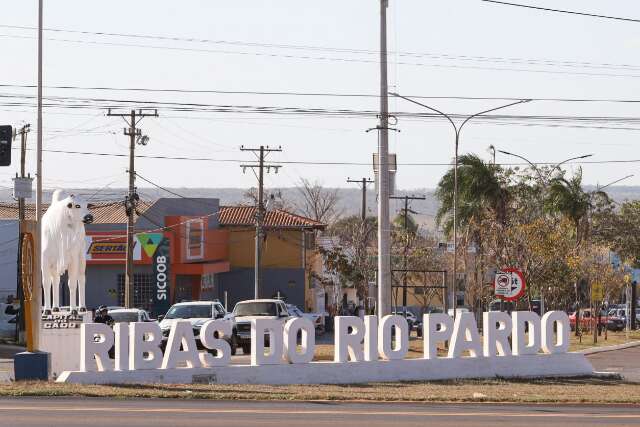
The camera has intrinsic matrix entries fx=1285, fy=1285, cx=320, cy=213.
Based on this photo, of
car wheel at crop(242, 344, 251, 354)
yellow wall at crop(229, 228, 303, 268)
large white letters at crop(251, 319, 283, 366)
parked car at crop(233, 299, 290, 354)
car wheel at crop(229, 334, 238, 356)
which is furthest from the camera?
yellow wall at crop(229, 228, 303, 268)

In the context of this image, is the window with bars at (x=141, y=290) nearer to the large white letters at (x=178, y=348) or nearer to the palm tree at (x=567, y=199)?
the palm tree at (x=567, y=199)

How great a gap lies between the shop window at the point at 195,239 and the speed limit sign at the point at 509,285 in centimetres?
3410

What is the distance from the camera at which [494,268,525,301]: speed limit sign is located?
128 feet

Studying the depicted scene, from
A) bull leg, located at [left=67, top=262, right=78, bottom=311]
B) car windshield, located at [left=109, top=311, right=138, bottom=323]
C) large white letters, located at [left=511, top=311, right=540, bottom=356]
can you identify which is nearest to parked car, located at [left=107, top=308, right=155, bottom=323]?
car windshield, located at [left=109, top=311, right=138, bottom=323]

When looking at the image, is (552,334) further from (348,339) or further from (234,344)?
(234,344)

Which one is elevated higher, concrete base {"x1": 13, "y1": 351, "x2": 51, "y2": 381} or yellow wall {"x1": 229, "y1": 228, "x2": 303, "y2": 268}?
yellow wall {"x1": 229, "y1": 228, "x2": 303, "y2": 268}

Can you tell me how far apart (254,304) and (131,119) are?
48.7 ft

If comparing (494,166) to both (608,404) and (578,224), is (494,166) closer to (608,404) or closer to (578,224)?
(578,224)

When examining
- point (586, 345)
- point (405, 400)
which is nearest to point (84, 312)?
point (405, 400)

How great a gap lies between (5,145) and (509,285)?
56.8 ft

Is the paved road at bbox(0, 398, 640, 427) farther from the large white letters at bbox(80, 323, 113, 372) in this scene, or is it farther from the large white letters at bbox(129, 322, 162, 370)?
the large white letters at bbox(129, 322, 162, 370)

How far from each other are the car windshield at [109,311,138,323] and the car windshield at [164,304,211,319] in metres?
1.03

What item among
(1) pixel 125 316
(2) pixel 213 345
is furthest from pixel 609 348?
(2) pixel 213 345

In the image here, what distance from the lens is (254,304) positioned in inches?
1742
